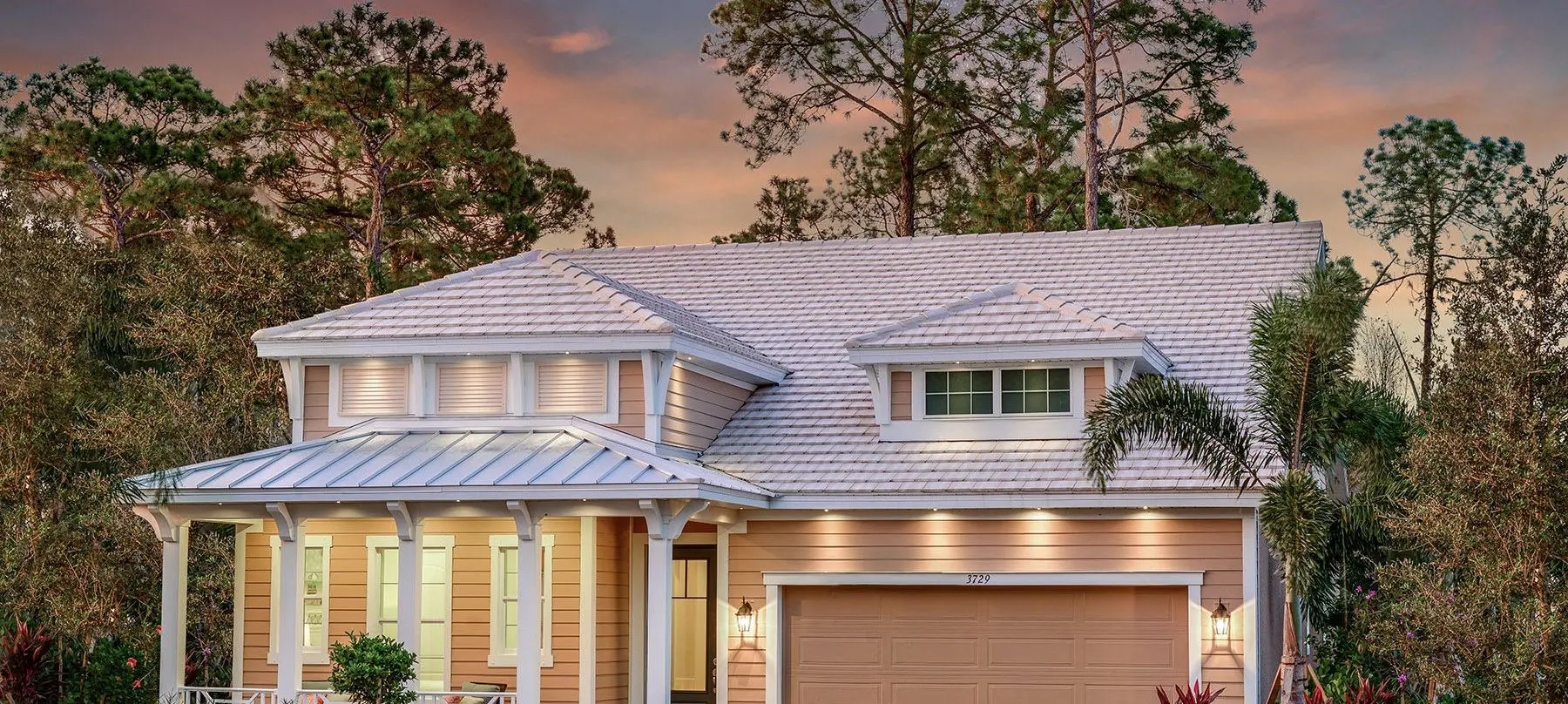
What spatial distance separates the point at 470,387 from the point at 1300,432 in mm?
8612

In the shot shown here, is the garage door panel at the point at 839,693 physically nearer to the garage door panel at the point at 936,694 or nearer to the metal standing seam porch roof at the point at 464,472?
the garage door panel at the point at 936,694

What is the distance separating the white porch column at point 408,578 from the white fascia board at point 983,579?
355cm

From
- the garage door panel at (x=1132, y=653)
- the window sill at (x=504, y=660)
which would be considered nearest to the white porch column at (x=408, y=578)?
the window sill at (x=504, y=660)

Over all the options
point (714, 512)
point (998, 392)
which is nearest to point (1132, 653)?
point (998, 392)

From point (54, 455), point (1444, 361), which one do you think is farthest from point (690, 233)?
point (1444, 361)

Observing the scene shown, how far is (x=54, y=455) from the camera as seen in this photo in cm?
1981

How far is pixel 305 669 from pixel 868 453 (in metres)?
6.59

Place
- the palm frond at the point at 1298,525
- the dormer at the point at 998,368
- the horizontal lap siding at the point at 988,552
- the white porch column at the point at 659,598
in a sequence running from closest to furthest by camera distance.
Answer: the palm frond at the point at 1298,525, the white porch column at the point at 659,598, the horizontal lap siding at the point at 988,552, the dormer at the point at 998,368

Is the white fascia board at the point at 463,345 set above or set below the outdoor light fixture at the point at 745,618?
above

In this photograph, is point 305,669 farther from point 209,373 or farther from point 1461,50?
point 1461,50

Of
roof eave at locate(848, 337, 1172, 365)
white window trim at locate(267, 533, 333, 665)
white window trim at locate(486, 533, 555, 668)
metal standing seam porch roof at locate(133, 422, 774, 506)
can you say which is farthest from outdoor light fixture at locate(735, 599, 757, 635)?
white window trim at locate(267, 533, 333, 665)

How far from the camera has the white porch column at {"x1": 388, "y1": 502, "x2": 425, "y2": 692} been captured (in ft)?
53.1

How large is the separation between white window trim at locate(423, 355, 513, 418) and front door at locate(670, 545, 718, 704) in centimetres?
261

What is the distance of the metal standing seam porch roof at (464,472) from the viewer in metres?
15.7
